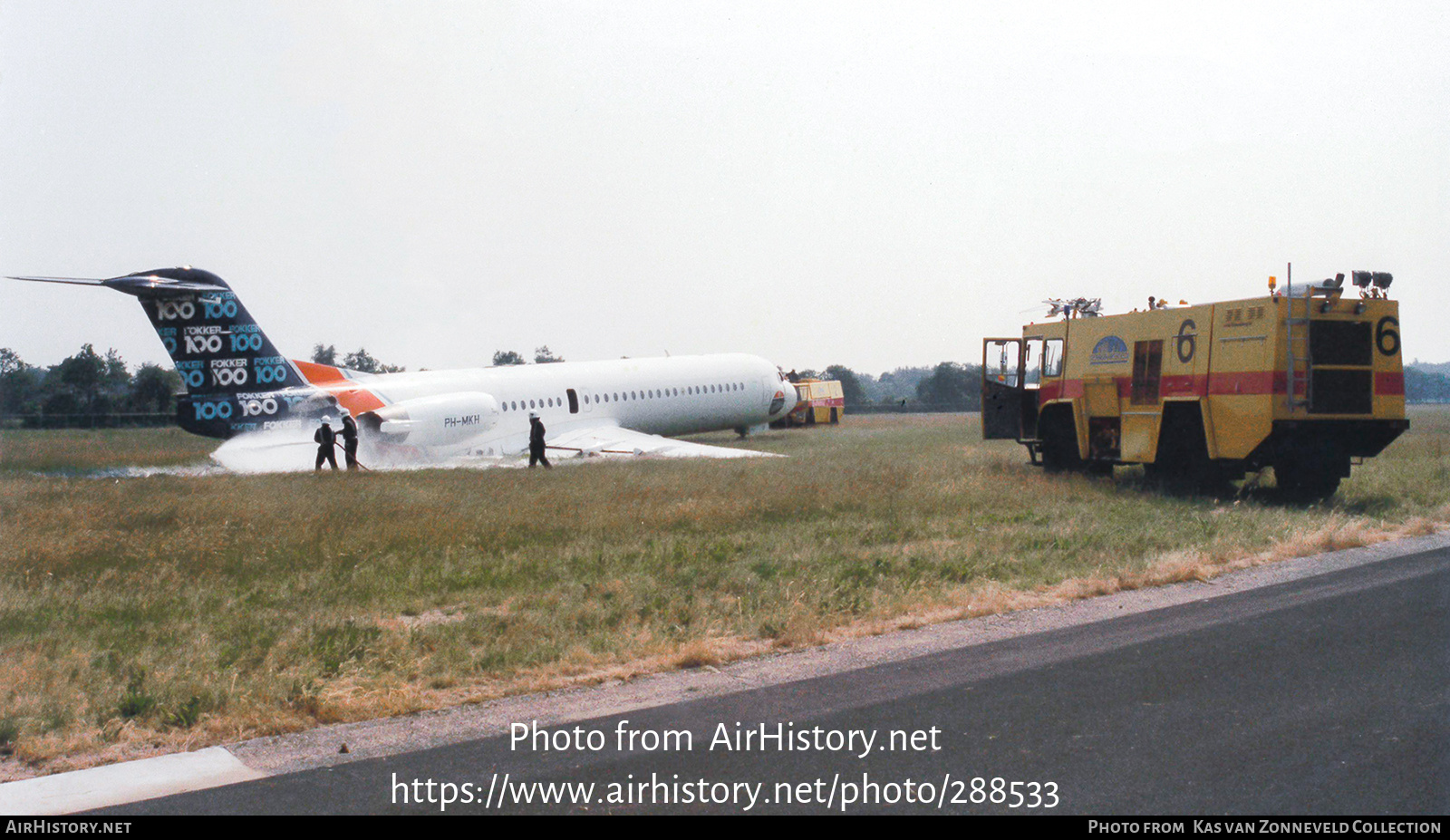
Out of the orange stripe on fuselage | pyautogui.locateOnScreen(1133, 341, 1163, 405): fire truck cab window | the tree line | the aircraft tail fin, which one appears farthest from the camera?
the tree line

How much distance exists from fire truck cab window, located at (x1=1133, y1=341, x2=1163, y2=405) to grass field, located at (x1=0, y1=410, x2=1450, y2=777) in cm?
165

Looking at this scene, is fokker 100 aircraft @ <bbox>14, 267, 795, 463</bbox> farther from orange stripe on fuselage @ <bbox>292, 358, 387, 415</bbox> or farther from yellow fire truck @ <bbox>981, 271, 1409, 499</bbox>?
yellow fire truck @ <bbox>981, 271, 1409, 499</bbox>

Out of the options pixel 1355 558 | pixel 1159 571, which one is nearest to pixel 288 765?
pixel 1159 571

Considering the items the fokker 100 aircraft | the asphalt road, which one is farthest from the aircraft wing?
the asphalt road

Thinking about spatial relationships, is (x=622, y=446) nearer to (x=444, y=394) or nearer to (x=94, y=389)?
(x=444, y=394)

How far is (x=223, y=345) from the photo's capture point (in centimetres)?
2417

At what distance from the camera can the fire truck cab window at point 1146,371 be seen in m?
18.4

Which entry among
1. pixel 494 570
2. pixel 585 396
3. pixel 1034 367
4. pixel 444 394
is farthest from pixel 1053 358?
pixel 444 394

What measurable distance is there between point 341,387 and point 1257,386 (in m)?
20.3

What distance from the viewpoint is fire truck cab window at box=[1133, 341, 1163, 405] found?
A: 60.3 ft

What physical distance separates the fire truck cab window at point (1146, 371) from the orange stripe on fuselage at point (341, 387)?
17628 mm

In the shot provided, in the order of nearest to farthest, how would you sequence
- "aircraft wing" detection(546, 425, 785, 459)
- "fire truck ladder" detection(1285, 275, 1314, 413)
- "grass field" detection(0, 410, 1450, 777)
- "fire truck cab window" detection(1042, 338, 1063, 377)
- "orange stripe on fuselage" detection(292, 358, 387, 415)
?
"grass field" detection(0, 410, 1450, 777) < "fire truck ladder" detection(1285, 275, 1314, 413) < "fire truck cab window" detection(1042, 338, 1063, 377) < "orange stripe on fuselage" detection(292, 358, 387, 415) < "aircraft wing" detection(546, 425, 785, 459)

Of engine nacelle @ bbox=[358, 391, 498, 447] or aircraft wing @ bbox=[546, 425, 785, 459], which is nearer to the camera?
engine nacelle @ bbox=[358, 391, 498, 447]

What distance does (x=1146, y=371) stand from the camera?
736 inches
